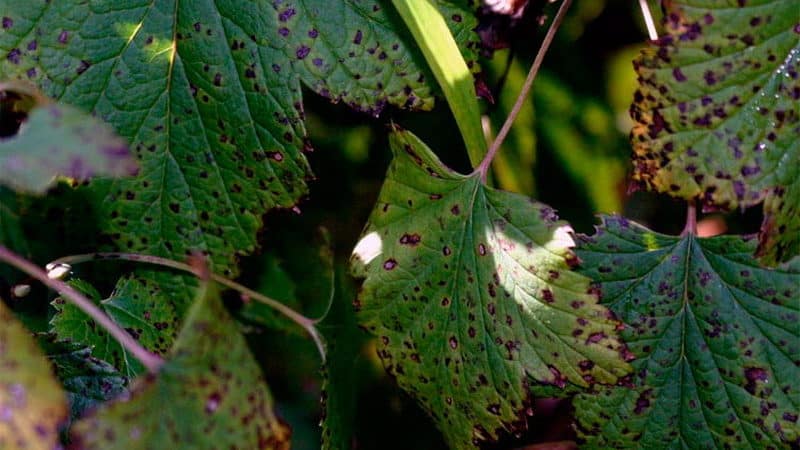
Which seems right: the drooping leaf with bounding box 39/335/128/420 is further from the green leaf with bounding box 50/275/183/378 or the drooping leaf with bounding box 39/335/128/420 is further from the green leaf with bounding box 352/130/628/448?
the green leaf with bounding box 352/130/628/448

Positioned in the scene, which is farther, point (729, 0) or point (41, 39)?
point (41, 39)

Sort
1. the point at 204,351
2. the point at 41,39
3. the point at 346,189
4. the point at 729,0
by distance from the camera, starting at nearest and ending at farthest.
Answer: the point at 204,351 < the point at 729,0 < the point at 41,39 < the point at 346,189

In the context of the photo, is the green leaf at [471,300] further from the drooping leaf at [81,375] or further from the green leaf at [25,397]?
the green leaf at [25,397]

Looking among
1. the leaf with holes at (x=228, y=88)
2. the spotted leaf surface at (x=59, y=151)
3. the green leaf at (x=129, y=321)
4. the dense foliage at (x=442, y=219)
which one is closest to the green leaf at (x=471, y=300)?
the dense foliage at (x=442, y=219)

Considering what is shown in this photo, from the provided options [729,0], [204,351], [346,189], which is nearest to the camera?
[204,351]

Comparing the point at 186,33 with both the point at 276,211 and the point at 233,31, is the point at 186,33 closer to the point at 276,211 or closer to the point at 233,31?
the point at 233,31

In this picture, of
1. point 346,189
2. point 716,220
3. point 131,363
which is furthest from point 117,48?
point 716,220

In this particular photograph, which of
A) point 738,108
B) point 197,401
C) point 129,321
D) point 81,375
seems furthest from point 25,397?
point 738,108
